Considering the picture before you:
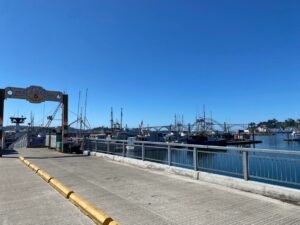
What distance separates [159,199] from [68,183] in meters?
3.82

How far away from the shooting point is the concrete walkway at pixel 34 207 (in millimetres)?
5777

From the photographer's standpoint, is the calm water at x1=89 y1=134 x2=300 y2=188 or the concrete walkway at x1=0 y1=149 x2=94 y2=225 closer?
the concrete walkway at x1=0 y1=149 x2=94 y2=225

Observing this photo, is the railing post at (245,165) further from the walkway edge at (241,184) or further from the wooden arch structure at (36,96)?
the wooden arch structure at (36,96)

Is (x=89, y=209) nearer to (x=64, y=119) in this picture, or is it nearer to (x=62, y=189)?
(x=62, y=189)

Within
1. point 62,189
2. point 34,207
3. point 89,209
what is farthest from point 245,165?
point 34,207

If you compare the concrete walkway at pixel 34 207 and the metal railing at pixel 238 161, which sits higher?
the metal railing at pixel 238 161

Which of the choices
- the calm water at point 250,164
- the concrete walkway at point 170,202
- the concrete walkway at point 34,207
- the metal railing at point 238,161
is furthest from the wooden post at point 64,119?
the concrete walkway at point 34,207

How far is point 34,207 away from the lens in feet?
22.1

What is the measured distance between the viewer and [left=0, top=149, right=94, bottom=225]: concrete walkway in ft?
19.0

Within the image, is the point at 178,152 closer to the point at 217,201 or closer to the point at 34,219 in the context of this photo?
the point at 217,201

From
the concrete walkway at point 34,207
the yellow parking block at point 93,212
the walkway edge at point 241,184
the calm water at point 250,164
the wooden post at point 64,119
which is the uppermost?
the wooden post at point 64,119

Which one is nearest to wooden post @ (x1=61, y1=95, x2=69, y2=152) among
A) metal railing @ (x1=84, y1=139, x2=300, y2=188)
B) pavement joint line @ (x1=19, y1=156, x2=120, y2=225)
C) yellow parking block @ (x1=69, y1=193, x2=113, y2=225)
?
metal railing @ (x1=84, y1=139, x2=300, y2=188)

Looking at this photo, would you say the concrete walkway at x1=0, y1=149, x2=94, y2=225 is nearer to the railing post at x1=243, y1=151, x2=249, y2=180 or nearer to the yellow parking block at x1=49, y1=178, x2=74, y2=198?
the yellow parking block at x1=49, y1=178, x2=74, y2=198

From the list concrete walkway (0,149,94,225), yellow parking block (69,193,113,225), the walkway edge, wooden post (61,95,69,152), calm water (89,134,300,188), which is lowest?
concrete walkway (0,149,94,225)
